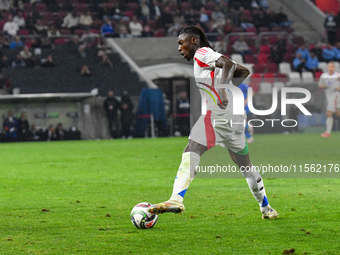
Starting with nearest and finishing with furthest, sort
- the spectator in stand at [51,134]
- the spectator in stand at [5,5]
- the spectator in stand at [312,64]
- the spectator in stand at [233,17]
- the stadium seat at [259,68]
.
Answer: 1. the spectator in stand at [51,134]
2. the stadium seat at [259,68]
3. the spectator in stand at [312,64]
4. the spectator in stand at [5,5]
5. the spectator in stand at [233,17]

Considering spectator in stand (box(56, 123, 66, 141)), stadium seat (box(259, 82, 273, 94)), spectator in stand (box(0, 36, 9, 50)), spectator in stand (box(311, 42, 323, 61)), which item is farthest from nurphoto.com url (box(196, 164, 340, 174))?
spectator in stand (box(311, 42, 323, 61))

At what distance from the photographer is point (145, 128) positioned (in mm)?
23047

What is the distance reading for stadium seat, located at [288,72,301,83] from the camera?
24969 millimetres

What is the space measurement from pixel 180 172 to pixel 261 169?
19.2 ft

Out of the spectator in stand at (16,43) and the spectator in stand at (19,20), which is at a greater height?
the spectator in stand at (19,20)

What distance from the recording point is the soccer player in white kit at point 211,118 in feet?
17.3

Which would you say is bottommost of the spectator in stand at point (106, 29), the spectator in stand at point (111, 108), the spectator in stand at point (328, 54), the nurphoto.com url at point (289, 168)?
the spectator in stand at point (111, 108)

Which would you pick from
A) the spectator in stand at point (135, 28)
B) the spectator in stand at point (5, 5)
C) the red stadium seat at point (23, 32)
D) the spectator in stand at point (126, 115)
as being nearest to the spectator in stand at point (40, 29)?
the red stadium seat at point (23, 32)

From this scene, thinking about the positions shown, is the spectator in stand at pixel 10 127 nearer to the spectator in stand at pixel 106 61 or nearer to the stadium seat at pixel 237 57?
the spectator in stand at pixel 106 61

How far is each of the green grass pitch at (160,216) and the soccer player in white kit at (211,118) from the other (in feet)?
1.45

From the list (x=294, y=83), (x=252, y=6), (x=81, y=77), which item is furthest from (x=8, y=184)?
(x=252, y=6)

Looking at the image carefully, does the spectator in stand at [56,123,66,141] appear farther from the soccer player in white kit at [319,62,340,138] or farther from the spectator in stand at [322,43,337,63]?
the spectator in stand at [322,43,337,63]

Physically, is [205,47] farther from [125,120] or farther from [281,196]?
[125,120]

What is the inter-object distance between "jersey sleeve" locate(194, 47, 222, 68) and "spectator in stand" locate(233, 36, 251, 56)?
2131cm
